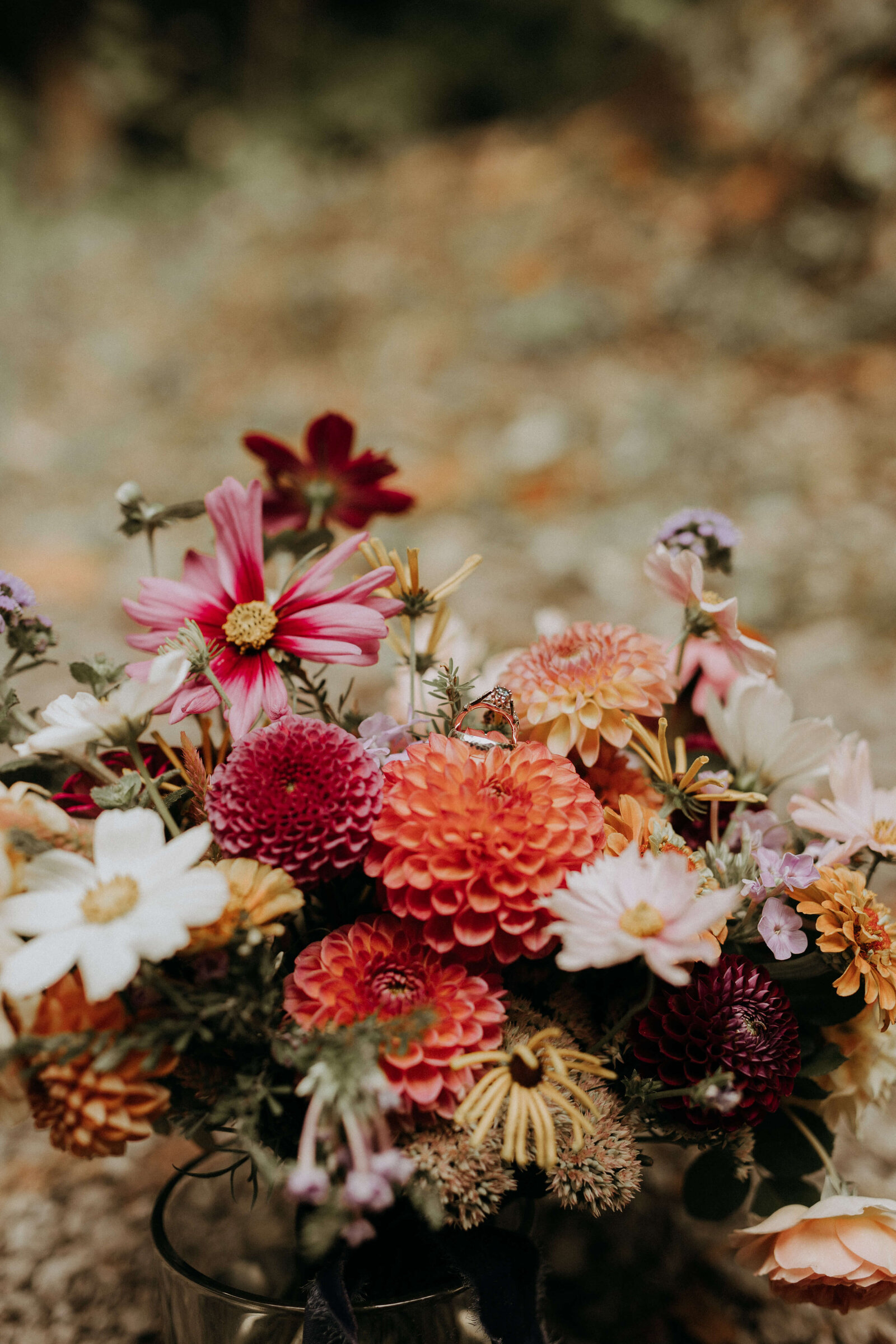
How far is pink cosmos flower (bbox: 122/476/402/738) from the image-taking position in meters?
0.46

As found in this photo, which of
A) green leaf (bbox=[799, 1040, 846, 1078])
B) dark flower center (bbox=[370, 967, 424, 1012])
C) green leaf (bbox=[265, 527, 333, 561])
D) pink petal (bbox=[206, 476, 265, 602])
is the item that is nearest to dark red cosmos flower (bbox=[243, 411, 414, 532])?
green leaf (bbox=[265, 527, 333, 561])

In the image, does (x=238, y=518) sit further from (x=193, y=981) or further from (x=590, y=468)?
(x=590, y=468)

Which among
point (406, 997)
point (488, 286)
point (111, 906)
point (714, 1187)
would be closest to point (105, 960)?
point (111, 906)

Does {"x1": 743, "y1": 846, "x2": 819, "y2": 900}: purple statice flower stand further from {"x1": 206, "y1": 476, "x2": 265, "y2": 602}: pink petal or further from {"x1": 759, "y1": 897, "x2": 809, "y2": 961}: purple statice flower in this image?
{"x1": 206, "y1": 476, "x2": 265, "y2": 602}: pink petal

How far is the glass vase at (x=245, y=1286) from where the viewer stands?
Result: 1.46 feet

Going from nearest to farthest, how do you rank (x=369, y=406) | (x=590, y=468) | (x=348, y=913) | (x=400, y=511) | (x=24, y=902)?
(x=24, y=902), (x=348, y=913), (x=400, y=511), (x=590, y=468), (x=369, y=406)

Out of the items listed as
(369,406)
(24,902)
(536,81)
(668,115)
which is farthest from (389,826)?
(536,81)

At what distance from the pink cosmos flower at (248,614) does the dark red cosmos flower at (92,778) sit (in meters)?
0.04

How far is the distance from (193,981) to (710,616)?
35cm

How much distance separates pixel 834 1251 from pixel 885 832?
0.75 ft

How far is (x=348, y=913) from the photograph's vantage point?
0.48 meters

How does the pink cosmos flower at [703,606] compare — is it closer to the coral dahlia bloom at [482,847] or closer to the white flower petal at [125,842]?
the coral dahlia bloom at [482,847]

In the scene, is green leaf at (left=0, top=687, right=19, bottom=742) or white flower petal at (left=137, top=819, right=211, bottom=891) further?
green leaf at (left=0, top=687, right=19, bottom=742)

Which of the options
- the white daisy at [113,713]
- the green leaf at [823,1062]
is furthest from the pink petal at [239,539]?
the green leaf at [823,1062]
